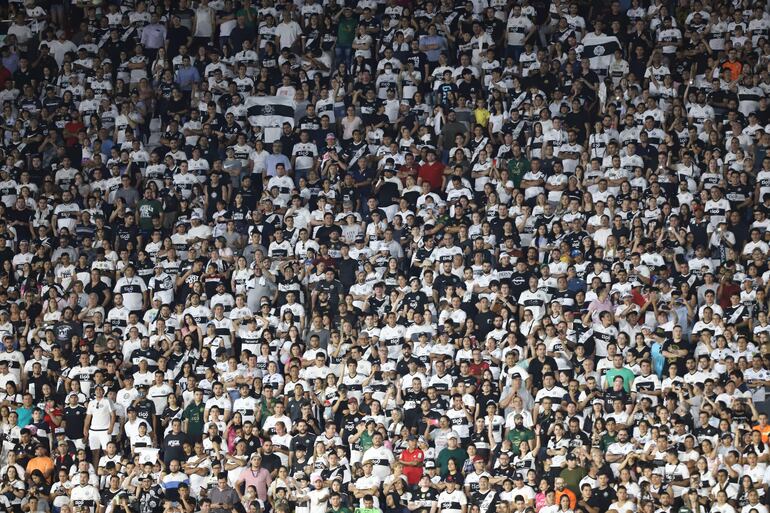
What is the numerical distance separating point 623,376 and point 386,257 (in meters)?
4.85

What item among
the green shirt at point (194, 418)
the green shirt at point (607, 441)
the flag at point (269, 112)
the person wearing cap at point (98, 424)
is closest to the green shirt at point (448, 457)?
the green shirt at point (607, 441)

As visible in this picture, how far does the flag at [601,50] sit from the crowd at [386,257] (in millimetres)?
A: 42

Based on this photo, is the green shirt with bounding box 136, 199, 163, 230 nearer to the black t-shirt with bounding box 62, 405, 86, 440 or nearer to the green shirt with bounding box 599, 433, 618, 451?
the black t-shirt with bounding box 62, 405, 86, 440

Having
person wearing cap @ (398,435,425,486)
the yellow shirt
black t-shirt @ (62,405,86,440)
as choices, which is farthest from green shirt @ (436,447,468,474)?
the yellow shirt

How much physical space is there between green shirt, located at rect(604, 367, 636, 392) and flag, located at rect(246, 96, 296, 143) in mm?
8665

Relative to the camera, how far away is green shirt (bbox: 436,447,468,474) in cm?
2480

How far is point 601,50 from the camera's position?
30.9 meters

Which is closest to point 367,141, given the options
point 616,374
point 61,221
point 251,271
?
point 251,271

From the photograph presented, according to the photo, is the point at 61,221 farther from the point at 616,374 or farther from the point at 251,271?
the point at 616,374

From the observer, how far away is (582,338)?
26109mm

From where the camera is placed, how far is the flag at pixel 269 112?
102 feet

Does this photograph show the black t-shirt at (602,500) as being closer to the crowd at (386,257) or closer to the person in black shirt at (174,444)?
the crowd at (386,257)

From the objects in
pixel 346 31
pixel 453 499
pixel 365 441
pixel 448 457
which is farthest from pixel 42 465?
pixel 346 31

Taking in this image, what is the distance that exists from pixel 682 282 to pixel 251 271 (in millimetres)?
7005
